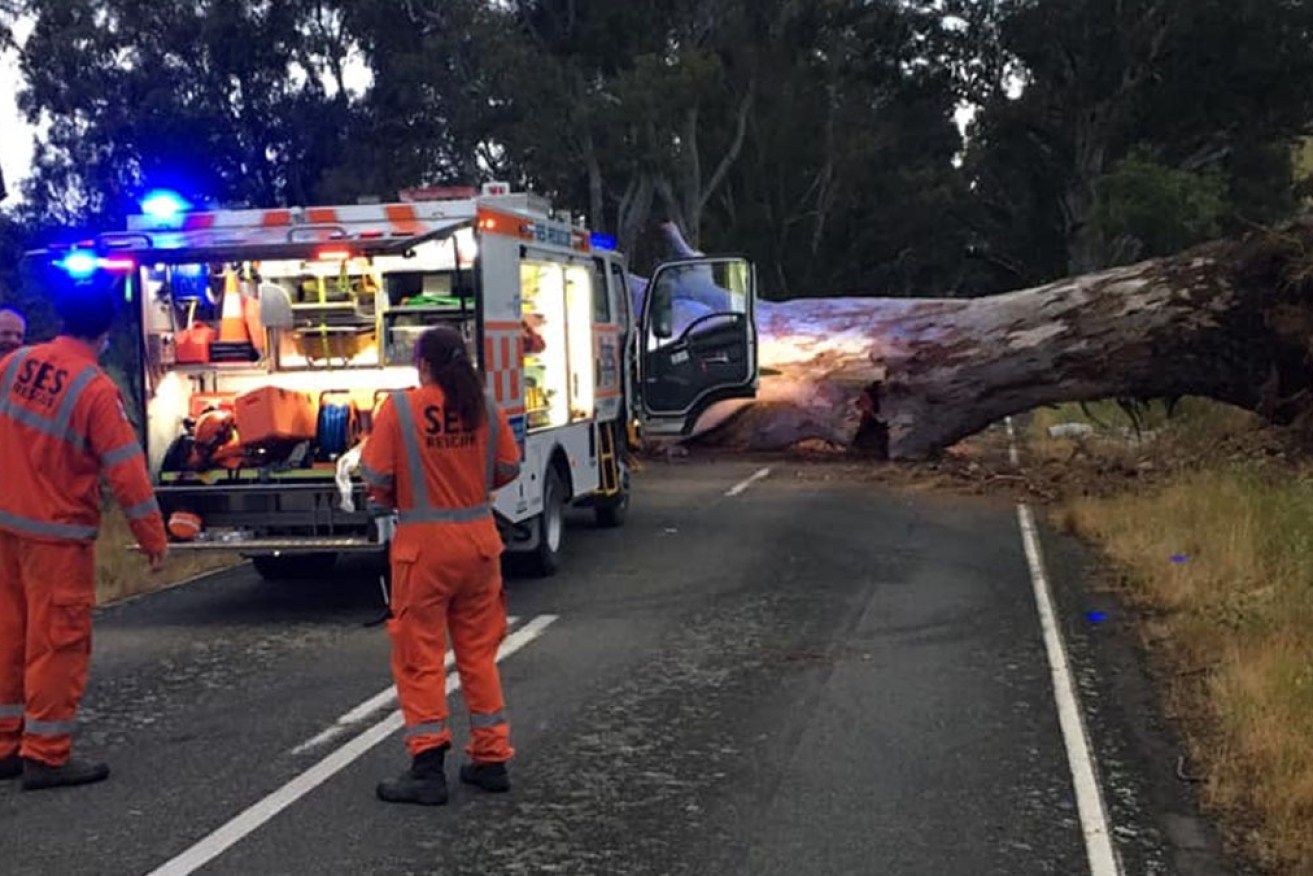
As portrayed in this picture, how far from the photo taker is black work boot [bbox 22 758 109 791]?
19.4 feet

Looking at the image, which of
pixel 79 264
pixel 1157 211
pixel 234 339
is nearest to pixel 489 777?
pixel 234 339

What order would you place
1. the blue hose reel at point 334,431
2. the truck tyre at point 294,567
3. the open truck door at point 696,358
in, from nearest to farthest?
1. the blue hose reel at point 334,431
2. the truck tyre at point 294,567
3. the open truck door at point 696,358

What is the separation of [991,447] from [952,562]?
32.7ft

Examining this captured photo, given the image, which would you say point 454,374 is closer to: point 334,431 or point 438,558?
point 438,558

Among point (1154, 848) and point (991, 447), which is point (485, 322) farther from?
point (991, 447)

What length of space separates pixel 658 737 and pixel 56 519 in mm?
2745

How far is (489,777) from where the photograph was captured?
5.77m

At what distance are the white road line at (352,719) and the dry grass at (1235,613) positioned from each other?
341 cm

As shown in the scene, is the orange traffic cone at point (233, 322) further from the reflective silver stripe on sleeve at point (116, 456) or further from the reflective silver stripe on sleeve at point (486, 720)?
the reflective silver stripe on sleeve at point (486, 720)

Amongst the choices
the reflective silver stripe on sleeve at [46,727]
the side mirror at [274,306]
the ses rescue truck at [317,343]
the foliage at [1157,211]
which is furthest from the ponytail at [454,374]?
the foliage at [1157,211]

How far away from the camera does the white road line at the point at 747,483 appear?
16.5m

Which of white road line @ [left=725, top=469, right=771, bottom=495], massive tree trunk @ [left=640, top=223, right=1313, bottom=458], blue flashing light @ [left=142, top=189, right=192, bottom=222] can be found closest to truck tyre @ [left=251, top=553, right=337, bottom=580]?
blue flashing light @ [left=142, top=189, right=192, bottom=222]

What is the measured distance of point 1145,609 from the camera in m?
9.36

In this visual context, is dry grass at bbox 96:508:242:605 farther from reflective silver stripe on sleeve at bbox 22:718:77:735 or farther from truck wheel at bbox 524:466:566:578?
reflective silver stripe on sleeve at bbox 22:718:77:735
